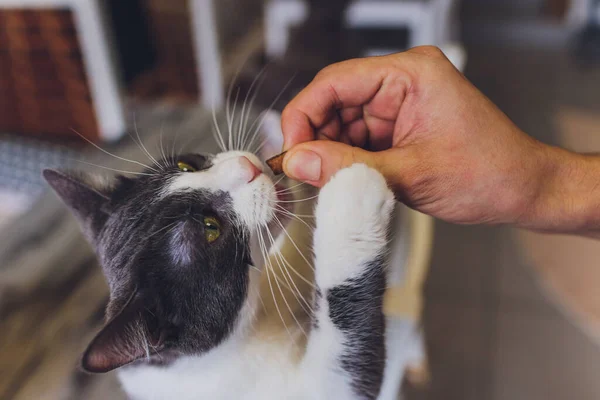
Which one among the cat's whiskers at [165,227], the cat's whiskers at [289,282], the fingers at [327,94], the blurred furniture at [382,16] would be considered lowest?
the cat's whiskers at [289,282]

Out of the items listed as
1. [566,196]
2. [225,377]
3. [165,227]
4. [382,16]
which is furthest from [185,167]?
[382,16]

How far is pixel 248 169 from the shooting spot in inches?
29.1

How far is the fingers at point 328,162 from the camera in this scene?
0.65 m

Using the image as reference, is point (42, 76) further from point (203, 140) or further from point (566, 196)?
point (566, 196)

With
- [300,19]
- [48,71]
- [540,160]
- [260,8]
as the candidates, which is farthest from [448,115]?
[260,8]

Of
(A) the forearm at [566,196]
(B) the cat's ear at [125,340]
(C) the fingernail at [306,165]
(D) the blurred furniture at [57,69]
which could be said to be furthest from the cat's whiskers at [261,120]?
(D) the blurred furniture at [57,69]

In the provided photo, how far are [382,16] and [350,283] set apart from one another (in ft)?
6.26

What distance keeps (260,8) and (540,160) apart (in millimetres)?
2070

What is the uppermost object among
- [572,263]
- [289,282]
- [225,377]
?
[289,282]

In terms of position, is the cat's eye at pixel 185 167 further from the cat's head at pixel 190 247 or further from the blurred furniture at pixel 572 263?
the blurred furniture at pixel 572 263

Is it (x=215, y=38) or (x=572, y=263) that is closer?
(x=572, y=263)

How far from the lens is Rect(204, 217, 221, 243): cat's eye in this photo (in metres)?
0.75

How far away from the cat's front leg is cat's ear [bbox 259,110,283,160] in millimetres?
279

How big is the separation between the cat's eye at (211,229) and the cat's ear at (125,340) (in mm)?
129
